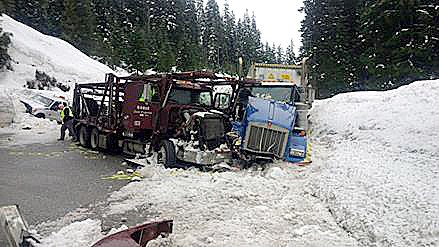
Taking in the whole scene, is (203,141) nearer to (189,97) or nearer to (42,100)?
(189,97)

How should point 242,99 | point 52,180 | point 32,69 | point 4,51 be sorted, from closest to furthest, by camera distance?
point 52,180 < point 242,99 < point 4,51 < point 32,69

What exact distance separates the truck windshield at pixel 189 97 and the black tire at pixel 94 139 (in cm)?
431

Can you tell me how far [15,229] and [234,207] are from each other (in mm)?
3155

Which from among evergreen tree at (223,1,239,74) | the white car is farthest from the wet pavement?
evergreen tree at (223,1,239,74)

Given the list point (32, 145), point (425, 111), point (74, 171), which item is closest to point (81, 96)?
point (32, 145)

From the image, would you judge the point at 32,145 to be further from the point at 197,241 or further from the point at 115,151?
the point at 197,241

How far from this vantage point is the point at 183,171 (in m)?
9.26

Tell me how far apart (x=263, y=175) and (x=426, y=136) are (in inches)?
155

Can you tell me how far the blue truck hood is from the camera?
993 centimetres

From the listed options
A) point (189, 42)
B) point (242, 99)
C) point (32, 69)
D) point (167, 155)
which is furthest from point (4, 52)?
point (189, 42)

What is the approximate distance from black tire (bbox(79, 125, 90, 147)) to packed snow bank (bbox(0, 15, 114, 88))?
18.7 m

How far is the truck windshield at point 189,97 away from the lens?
11234 millimetres

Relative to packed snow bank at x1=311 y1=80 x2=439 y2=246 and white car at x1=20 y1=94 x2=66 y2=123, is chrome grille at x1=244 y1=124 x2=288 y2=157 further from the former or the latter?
white car at x1=20 y1=94 x2=66 y2=123

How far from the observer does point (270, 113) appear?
A: 33.1 ft
